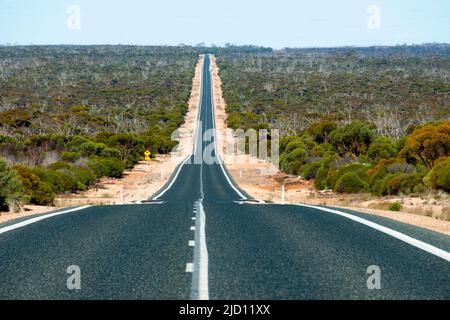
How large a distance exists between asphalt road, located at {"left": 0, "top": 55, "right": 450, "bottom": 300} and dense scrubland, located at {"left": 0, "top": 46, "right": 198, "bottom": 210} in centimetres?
1239

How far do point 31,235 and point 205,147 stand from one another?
74.3 meters

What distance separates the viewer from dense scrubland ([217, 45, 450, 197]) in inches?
1280

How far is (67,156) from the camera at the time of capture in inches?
2028

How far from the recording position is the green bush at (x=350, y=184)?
33656 millimetres

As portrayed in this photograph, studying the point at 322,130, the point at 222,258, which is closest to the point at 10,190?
the point at 222,258

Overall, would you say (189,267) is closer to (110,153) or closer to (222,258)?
(222,258)

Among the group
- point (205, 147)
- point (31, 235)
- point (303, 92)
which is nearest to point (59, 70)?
point (303, 92)

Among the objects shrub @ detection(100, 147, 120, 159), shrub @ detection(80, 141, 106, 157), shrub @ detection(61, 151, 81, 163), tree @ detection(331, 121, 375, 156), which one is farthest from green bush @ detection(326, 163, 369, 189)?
shrub @ detection(80, 141, 106, 157)

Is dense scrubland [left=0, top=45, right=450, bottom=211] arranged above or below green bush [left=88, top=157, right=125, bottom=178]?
above

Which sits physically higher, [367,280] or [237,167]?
[367,280]

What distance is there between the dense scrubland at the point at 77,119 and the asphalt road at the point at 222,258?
12.4 m

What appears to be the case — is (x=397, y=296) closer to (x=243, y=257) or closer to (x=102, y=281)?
(x=243, y=257)

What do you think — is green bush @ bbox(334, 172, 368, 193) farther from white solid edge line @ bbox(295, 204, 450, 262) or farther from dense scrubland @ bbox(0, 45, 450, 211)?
white solid edge line @ bbox(295, 204, 450, 262)

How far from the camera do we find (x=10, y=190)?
2100cm
